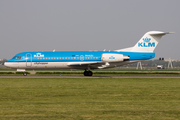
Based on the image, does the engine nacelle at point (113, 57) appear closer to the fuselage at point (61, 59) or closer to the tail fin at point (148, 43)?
the fuselage at point (61, 59)

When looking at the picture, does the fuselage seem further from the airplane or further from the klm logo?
the klm logo

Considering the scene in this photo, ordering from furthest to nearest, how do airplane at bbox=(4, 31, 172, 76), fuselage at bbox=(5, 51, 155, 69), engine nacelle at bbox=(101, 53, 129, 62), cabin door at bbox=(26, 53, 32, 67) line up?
cabin door at bbox=(26, 53, 32, 67) → fuselage at bbox=(5, 51, 155, 69) → airplane at bbox=(4, 31, 172, 76) → engine nacelle at bbox=(101, 53, 129, 62)

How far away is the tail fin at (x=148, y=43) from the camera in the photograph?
39844mm

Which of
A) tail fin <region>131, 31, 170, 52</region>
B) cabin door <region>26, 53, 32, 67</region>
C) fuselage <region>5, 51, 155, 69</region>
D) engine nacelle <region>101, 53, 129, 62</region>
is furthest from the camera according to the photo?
tail fin <region>131, 31, 170, 52</region>

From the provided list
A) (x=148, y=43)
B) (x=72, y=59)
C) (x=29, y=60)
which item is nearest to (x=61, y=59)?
(x=72, y=59)

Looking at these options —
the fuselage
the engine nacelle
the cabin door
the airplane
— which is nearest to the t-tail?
the airplane

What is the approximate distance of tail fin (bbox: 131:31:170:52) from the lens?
3984cm

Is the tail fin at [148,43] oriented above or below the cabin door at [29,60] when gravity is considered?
above

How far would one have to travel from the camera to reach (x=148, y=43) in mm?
39938

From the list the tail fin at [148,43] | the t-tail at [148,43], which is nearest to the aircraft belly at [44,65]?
the t-tail at [148,43]

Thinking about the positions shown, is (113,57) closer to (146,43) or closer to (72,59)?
(72,59)

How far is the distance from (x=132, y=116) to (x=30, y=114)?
377 cm

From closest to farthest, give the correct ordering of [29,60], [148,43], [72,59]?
[72,59], [29,60], [148,43]

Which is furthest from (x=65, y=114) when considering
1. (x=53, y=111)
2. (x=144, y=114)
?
(x=144, y=114)
